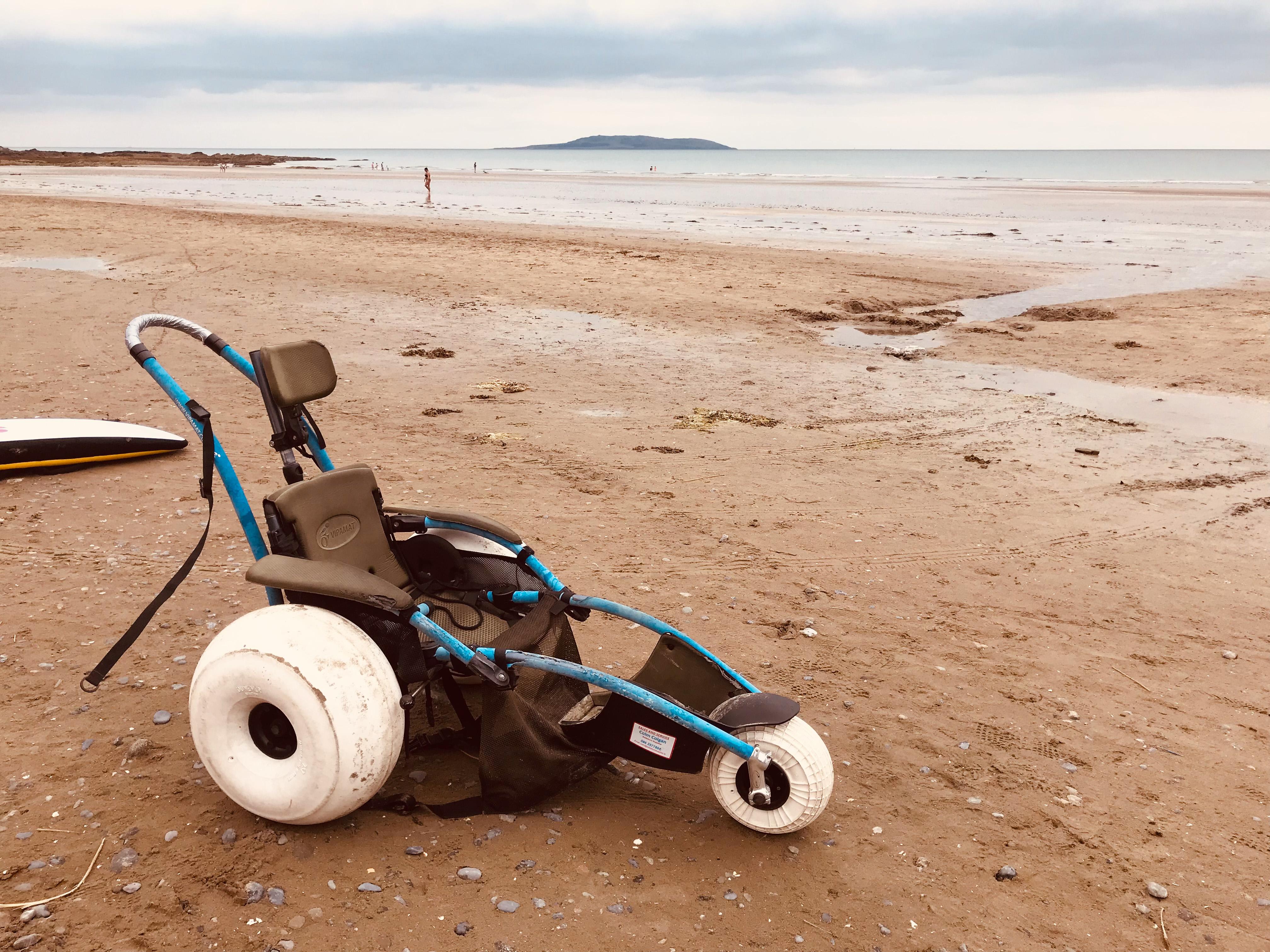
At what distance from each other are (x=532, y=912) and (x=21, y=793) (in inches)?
81.5

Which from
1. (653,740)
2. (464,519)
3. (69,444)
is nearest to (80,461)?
(69,444)

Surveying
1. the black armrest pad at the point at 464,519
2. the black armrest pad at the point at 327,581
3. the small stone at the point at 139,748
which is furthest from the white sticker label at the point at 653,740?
the small stone at the point at 139,748

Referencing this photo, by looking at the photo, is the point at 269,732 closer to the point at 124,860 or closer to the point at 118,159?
the point at 124,860

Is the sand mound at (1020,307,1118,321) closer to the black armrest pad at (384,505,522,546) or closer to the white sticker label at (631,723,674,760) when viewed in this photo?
the black armrest pad at (384,505,522,546)

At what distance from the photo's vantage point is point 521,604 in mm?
4211

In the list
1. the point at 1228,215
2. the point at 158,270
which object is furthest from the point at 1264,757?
the point at 1228,215

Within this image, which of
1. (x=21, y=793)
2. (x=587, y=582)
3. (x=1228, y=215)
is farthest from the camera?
(x=1228, y=215)

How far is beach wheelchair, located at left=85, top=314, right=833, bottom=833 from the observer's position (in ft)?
10.5

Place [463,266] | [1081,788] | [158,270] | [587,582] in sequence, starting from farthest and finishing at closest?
[463,266]
[158,270]
[587,582]
[1081,788]

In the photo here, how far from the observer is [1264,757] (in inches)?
159

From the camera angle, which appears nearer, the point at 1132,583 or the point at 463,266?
the point at 1132,583

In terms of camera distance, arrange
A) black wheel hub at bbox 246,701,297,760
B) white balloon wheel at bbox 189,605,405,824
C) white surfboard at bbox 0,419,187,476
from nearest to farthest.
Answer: white balloon wheel at bbox 189,605,405,824 < black wheel hub at bbox 246,701,297,760 < white surfboard at bbox 0,419,187,476

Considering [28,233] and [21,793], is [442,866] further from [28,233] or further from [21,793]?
[28,233]

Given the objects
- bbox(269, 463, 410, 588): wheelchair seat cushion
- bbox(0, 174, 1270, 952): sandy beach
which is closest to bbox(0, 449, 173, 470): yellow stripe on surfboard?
bbox(0, 174, 1270, 952): sandy beach
